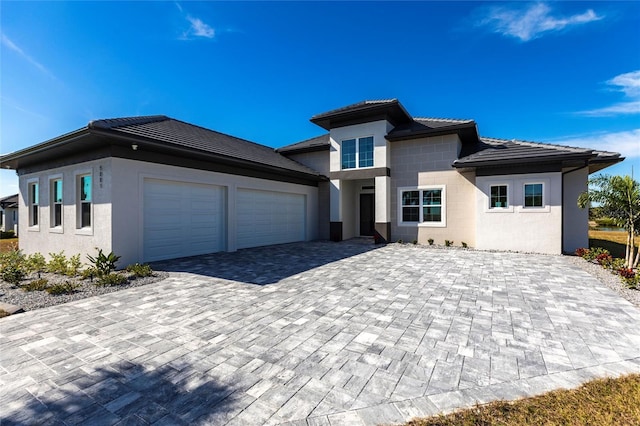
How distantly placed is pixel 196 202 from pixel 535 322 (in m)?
9.49

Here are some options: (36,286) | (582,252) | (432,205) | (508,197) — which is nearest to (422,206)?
(432,205)

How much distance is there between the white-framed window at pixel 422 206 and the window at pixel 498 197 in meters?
1.85

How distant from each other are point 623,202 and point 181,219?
43.4 feet

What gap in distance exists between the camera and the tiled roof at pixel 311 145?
1512 cm

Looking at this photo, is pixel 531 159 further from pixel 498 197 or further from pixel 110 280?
pixel 110 280

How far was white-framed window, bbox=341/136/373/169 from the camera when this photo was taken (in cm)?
1343

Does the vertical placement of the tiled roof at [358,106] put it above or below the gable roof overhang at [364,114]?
above

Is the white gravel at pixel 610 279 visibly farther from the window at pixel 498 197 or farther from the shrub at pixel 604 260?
the window at pixel 498 197

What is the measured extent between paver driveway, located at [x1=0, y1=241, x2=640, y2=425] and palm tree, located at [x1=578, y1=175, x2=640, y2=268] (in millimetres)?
2891

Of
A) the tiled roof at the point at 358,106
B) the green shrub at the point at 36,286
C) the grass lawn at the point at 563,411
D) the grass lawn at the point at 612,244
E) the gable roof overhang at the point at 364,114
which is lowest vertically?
the grass lawn at the point at 563,411

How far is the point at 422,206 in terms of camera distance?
42.0ft

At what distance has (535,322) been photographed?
410 cm

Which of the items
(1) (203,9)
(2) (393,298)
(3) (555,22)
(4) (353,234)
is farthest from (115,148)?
(3) (555,22)

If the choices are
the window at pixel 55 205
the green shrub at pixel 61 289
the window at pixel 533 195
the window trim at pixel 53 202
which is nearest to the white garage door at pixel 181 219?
the green shrub at pixel 61 289
